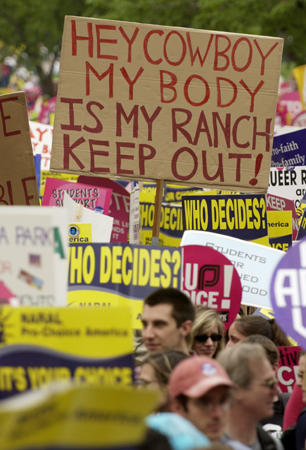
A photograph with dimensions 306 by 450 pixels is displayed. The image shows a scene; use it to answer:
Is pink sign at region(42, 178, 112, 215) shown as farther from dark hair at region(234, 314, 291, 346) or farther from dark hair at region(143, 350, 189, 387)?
dark hair at region(143, 350, 189, 387)

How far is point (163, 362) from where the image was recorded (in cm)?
553

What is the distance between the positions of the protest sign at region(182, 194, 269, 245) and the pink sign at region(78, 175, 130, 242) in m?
0.53

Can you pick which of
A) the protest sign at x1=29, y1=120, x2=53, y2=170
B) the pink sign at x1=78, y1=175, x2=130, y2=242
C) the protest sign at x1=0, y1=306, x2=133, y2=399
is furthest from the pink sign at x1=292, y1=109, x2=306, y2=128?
the protest sign at x1=0, y1=306, x2=133, y2=399

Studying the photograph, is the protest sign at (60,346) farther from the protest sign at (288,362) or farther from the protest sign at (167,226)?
the protest sign at (167,226)

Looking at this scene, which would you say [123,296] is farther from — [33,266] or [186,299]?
[33,266]

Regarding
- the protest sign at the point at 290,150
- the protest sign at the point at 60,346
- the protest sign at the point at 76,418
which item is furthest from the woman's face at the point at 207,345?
the protest sign at the point at 290,150

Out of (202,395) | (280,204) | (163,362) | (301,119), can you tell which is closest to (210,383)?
(202,395)

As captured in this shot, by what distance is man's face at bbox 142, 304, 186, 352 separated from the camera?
6336 millimetres

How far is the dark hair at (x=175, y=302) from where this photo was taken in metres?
6.34

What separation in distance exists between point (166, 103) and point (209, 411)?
4139mm

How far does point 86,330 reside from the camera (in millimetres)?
4461

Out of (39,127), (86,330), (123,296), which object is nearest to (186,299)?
(123,296)

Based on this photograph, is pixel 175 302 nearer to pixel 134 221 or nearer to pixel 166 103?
pixel 166 103

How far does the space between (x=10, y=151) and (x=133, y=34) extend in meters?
1.22
